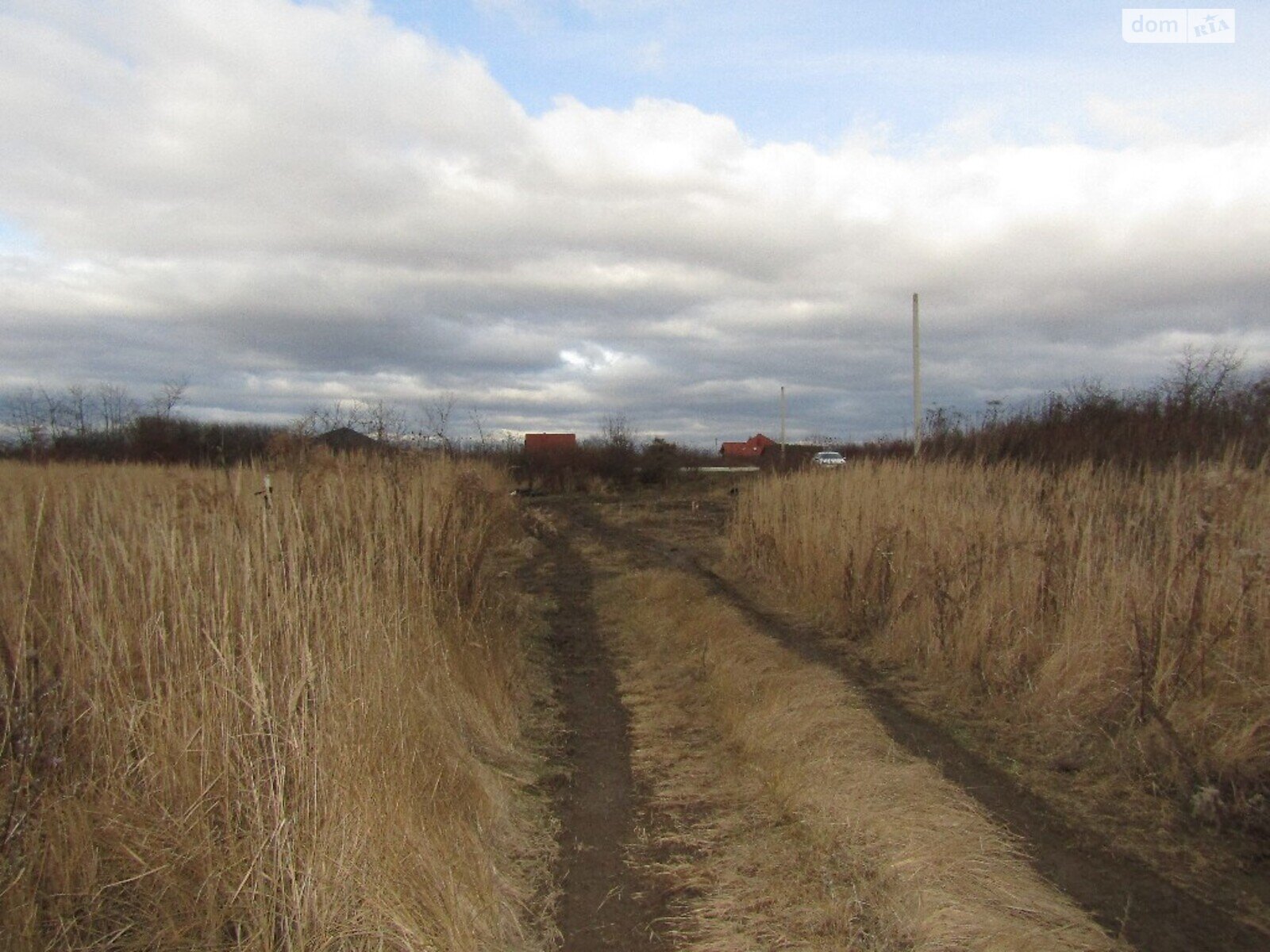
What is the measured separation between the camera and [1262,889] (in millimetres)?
3811

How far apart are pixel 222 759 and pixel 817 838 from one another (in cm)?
273

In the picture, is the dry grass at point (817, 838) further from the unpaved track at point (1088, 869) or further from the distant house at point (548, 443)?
the distant house at point (548, 443)

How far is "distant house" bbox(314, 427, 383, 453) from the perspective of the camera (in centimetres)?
860

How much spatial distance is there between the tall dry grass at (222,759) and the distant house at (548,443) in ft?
110

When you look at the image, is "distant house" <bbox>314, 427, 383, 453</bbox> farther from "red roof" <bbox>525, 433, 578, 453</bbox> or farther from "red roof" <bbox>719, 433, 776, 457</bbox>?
"red roof" <bbox>719, 433, 776, 457</bbox>

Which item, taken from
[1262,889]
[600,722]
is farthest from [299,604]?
[1262,889]

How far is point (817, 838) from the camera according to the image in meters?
4.19

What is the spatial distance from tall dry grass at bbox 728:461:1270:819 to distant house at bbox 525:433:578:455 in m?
28.0

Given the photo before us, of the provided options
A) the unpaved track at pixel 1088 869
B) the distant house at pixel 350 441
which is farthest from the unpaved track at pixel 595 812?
the distant house at pixel 350 441

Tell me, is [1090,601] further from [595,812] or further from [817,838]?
[595,812]

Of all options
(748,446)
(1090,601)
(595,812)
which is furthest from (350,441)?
(748,446)

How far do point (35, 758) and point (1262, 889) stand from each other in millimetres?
5107

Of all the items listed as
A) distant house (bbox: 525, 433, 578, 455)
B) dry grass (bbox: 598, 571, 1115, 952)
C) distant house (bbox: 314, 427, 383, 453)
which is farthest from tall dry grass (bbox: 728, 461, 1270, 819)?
distant house (bbox: 525, 433, 578, 455)

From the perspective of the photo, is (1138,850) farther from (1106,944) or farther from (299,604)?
(299,604)
